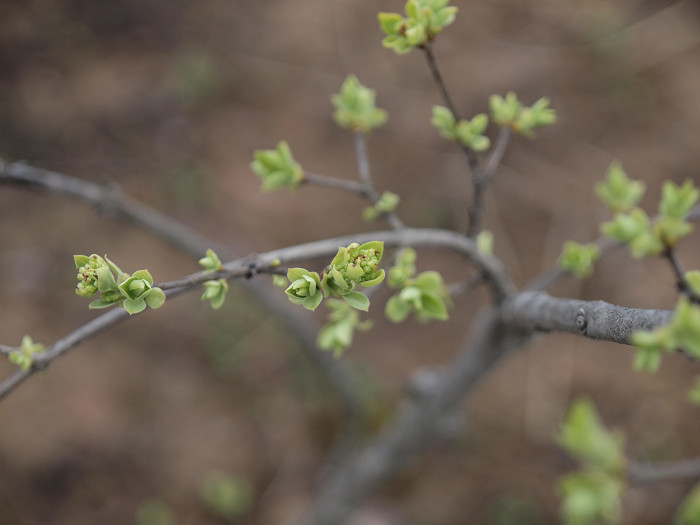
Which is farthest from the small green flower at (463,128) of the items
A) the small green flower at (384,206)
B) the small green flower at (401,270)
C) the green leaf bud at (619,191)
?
the green leaf bud at (619,191)

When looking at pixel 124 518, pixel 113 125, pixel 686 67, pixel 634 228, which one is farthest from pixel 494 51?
pixel 124 518

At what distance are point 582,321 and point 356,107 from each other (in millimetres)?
704

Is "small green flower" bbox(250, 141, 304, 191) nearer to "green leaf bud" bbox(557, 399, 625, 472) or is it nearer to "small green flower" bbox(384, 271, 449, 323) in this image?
"small green flower" bbox(384, 271, 449, 323)

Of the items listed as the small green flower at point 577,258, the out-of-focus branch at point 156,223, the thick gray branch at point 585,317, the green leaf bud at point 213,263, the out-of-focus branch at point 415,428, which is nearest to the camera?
the thick gray branch at point 585,317

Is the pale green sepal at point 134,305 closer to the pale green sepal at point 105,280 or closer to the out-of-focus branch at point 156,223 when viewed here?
the pale green sepal at point 105,280

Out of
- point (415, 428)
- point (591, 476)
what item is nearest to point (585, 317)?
point (591, 476)

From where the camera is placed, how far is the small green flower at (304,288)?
729 mm

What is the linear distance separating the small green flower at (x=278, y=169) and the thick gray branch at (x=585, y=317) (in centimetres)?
55

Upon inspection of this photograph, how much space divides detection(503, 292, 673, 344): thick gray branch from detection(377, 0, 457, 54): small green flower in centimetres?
52

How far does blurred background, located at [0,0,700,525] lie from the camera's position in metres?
2.68

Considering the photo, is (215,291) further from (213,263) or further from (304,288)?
(304,288)

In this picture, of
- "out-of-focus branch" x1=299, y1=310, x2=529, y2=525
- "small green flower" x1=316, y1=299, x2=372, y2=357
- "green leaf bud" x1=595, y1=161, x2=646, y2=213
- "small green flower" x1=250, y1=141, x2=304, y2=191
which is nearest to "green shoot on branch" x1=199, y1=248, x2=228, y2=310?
"small green flower" x1=316, y1=299, x2=372, y2=357

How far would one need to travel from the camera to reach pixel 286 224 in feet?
10.5

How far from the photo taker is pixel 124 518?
262 centimetres
